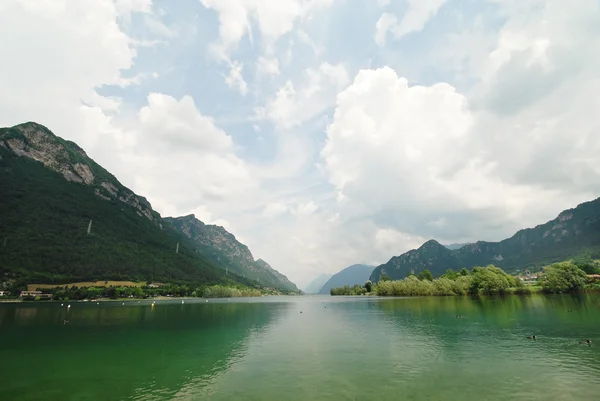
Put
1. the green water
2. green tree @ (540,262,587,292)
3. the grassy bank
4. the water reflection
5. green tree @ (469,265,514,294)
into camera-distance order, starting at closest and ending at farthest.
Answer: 1. the green water
2. the water reflection
3. green tree @ (540,262,587,292)
4. the grassy bank
5. green tree @ (469,265,514,294)

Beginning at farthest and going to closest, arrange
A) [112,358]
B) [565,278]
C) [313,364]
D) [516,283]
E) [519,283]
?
[519,283]
[516,283]
[565,278]
[112,358]
[313,364]

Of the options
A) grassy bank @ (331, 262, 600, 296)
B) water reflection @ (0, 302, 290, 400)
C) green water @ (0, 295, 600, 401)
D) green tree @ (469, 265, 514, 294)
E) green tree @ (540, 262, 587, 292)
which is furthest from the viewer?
green tree @ (469, 265, 514, 294)

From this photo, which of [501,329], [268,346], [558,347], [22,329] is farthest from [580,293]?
[22,329]

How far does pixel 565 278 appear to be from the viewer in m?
154

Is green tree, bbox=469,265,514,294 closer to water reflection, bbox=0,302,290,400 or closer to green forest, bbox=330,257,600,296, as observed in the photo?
green forest, bbox=330,257,600,296

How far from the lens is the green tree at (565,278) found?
504 feet

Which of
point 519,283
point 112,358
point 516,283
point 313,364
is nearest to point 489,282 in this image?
point 516,283

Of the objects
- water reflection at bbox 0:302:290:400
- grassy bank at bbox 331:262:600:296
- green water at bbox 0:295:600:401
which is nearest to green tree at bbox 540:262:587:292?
grassy bank at bbox 331:262:600:296

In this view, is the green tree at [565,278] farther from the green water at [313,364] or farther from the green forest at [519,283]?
the green water at [313,364]

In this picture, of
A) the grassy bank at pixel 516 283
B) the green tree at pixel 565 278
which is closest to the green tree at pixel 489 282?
the grassy bank at pixel 516 283

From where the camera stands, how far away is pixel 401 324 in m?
77.8

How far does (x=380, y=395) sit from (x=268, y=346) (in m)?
32.2

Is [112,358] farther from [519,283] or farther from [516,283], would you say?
[519,283]

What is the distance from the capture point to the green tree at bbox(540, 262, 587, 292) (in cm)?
15375
